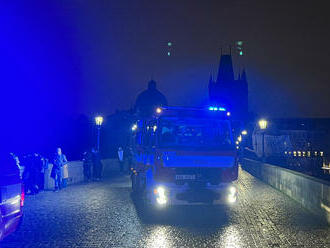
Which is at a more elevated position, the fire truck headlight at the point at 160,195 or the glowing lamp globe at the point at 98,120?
the glowing lamp globe at the point at 98,120

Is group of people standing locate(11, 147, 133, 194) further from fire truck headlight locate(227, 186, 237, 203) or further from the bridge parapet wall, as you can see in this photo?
fire truck headlight locate(227, 186, 237, 203)

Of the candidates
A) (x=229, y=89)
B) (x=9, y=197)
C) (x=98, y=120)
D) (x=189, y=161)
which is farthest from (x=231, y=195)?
(x=229, y=89)

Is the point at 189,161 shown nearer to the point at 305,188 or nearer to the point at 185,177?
the point at 185,177

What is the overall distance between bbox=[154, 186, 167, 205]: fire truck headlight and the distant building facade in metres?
109

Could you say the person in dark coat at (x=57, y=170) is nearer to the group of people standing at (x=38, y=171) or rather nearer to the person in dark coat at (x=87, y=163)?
the group of people standing at (x=38, y=171)

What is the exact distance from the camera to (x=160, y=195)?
36.0 feet

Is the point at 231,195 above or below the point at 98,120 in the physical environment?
below

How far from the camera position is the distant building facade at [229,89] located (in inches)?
4774

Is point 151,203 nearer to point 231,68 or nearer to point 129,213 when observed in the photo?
point 129,213

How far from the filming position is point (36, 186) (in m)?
16.3

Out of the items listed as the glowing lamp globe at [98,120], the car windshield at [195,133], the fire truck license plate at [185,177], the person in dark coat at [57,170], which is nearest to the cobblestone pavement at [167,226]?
the fire truck license plate at [185,177]

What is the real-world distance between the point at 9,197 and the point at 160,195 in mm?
4487

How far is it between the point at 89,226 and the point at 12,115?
194ft

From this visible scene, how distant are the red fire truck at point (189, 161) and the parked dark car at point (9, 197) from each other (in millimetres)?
3918
